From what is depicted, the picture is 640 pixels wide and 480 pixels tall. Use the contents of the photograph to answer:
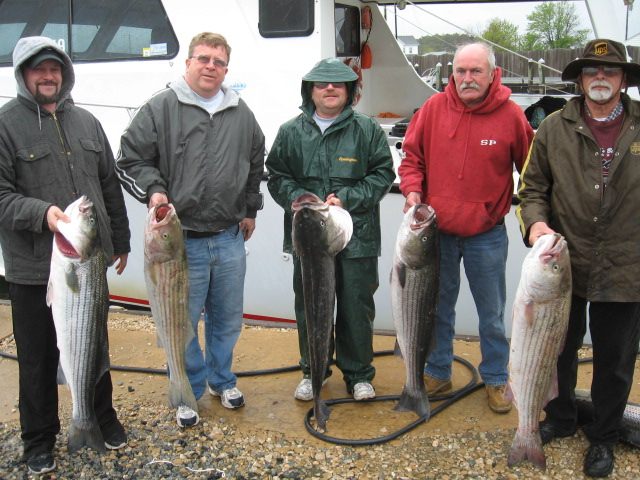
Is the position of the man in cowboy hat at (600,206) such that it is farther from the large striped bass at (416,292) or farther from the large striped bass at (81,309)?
the large striped bass at (81,309)

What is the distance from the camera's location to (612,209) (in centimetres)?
334

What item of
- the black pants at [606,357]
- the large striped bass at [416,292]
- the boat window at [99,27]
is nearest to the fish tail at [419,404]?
the large striped bass at [416,292]

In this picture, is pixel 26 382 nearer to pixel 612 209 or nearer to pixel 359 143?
pixel 359 143

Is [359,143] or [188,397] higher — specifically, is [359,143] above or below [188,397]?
above

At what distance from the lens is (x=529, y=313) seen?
3.27 metres

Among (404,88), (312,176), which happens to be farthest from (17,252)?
(404,88)

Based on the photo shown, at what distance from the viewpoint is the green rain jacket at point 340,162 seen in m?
4.07

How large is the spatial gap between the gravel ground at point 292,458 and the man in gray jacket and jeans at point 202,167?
0.27 m

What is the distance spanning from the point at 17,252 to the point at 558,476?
10.4 feet

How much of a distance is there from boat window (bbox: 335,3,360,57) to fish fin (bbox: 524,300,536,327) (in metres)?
4.47

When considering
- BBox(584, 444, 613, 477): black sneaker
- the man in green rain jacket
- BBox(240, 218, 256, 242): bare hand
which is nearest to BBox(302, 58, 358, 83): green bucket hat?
the man in green rain jacket

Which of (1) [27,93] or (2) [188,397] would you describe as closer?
(1) [27,93]

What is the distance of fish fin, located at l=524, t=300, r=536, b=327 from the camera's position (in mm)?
3250

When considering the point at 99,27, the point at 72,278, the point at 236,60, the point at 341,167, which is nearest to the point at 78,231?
the point at 72,278
